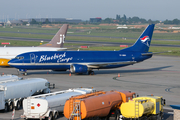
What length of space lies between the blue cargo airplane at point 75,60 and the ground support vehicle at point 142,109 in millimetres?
26829

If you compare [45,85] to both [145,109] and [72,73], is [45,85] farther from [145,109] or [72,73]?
[72,73]

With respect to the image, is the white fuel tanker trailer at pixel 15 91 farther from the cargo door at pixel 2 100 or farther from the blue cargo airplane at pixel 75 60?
the blue cargo airplane at pixel 75 60

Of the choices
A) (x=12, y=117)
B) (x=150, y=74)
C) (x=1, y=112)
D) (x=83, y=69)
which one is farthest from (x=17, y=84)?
(x=150, y=74)

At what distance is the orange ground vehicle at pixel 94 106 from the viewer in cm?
2186

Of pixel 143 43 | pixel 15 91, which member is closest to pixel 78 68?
pixel 143 43

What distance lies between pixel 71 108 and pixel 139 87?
20160 mm

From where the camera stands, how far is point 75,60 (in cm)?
5066

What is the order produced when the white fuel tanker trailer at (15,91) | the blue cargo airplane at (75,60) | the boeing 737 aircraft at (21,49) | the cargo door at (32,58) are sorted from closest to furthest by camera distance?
the white fuel tanker trailer at (15,91) → the cargo door at (32,58) → the blue cargo airplane at (75,60) → the boeing 737 aircraft at (21,49)

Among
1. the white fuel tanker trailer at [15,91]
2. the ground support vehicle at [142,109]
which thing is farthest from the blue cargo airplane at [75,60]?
the ground support vehicle at [142,109]

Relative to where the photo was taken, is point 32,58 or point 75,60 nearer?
→ point 32,58

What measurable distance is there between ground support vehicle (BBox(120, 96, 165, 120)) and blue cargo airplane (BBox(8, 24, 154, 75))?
88.0ft

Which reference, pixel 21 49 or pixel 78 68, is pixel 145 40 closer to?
pixel 78 68

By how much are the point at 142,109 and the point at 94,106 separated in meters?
3.66

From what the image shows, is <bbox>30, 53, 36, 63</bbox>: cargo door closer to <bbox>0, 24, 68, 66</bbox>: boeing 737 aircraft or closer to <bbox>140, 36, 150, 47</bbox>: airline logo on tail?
<bbox>0, 24, 68, 66</bbox>: boeing 737 aircraft
